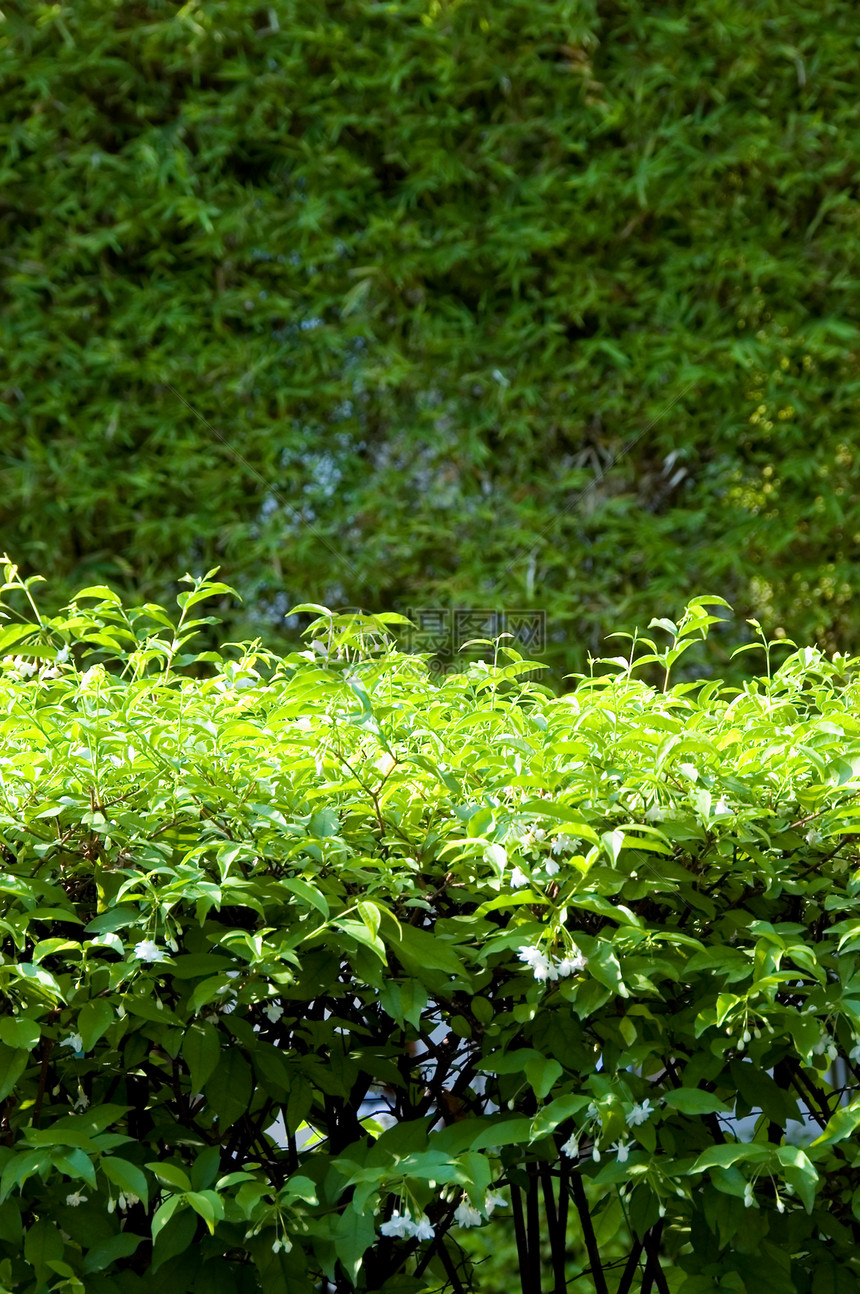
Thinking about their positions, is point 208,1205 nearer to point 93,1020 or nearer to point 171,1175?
point 171,1175

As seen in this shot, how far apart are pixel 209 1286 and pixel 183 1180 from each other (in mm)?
142

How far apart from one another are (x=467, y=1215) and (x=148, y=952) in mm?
390

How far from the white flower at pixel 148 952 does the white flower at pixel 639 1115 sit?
45 cm

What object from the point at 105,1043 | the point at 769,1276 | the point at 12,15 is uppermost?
the point at 12,15

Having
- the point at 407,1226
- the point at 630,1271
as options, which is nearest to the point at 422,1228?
the point at 407,1226

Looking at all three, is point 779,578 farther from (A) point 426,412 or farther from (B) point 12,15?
(B) point 12,15

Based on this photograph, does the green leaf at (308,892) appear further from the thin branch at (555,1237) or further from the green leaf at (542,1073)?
the thin branch at (555,1237)

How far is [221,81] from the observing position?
3.72m

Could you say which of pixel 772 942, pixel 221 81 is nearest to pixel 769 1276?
pixel 772 942

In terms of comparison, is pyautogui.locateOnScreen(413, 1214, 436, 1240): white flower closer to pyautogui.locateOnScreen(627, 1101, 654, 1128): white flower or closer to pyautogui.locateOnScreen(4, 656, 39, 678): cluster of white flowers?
pyautogui.locateOnScreen(627, 1101, 654, 1128): white flower

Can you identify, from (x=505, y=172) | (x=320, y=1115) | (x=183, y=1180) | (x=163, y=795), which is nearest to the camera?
(x=183, y=1180)

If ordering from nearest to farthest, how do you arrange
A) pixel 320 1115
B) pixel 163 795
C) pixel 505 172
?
pixel 163 795 → pixel 320 1115 → pixel 505 172

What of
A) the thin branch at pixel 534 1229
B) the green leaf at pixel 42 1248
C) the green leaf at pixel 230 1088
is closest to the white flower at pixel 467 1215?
the thin branch at pixel 534 1229

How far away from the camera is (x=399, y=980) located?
115cm
